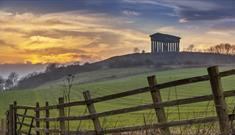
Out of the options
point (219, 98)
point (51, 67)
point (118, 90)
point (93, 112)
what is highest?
point (51, 67)

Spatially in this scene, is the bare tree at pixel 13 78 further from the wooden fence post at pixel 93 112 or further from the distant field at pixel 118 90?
the wooden fence post at pixel 93 112

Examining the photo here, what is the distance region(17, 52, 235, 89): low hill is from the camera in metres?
124

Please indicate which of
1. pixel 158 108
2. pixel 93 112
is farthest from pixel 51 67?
pixel 158 108

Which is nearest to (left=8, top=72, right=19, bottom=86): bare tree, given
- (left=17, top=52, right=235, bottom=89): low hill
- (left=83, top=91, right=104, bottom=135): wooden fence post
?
(left=17, top=52, right=235, bottom=89): low hill

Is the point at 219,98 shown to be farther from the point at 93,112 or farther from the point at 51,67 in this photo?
the point at 51,67

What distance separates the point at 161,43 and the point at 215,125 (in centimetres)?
18846

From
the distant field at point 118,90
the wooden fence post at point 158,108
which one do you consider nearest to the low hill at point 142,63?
the distant field at point 118,90

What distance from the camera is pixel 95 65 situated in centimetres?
14000

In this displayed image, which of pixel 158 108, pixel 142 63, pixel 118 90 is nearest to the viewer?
pixel 158 108

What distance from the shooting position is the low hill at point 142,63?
124m

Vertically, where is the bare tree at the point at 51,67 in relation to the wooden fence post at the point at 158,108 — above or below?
above

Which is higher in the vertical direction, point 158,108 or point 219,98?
point 158,108

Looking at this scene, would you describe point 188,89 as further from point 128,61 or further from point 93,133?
point 128,61

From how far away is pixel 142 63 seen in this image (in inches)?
5089
